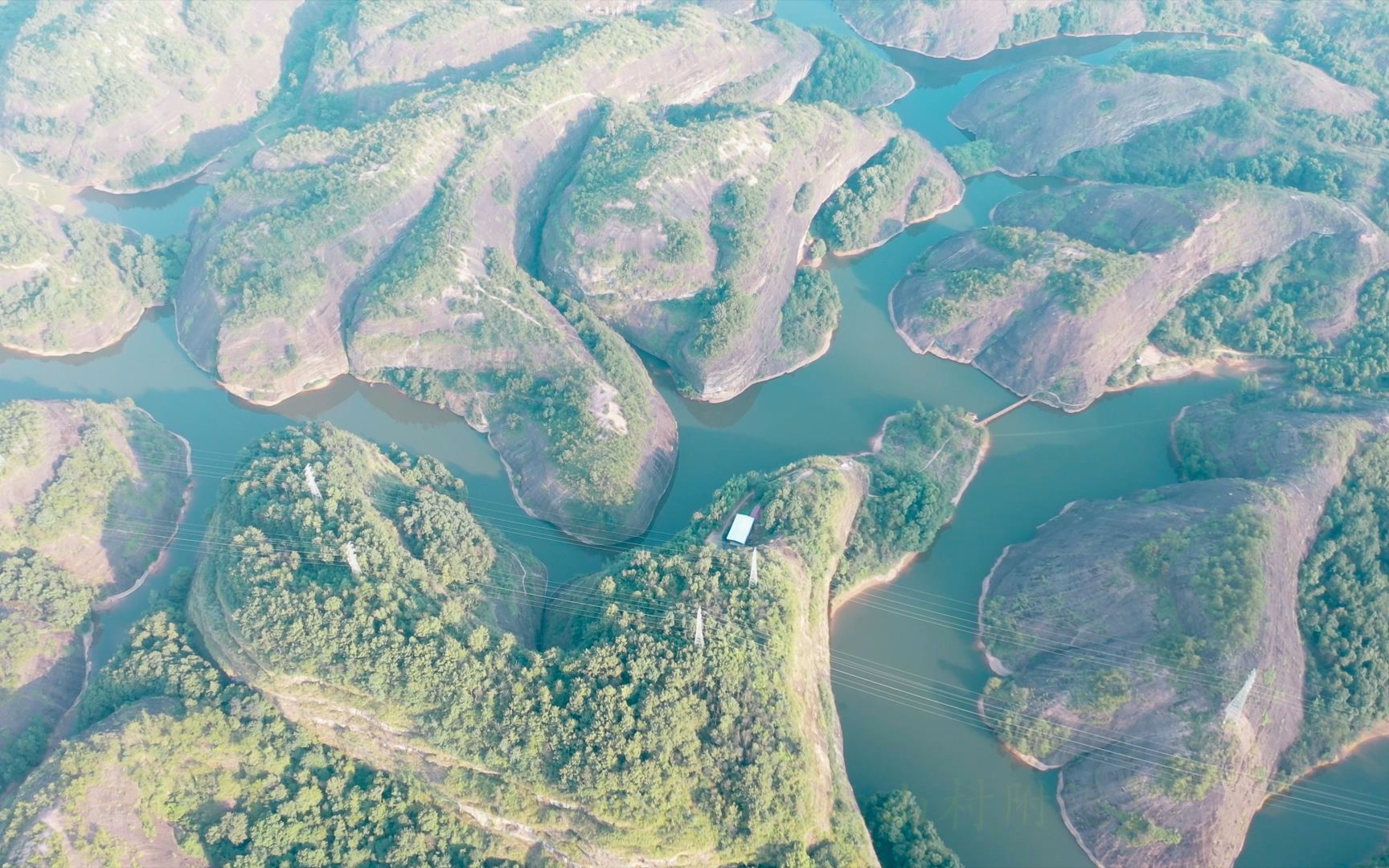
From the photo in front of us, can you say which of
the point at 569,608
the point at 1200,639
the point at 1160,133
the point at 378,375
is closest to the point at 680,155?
the point at 378,375

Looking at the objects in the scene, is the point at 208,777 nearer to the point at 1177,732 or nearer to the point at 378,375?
the point at 378,375

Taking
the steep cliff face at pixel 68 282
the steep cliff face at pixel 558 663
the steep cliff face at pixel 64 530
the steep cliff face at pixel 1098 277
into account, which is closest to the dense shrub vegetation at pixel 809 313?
the steep cliff face at pixel 1098 277

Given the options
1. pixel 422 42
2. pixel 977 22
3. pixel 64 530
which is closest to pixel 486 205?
pixel 422 42

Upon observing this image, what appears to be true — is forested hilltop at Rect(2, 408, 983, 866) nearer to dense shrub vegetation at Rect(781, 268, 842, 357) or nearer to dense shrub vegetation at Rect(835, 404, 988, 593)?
dense shrub vegetation at Rect(835, 404, 988, 593)

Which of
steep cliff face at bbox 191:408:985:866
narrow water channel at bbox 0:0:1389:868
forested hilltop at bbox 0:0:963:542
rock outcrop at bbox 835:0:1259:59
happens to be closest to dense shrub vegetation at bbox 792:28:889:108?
forested hilltop at bbox 0:0:963:542

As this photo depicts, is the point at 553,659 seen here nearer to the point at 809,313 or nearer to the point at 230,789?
the point at 230,789
